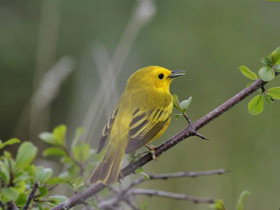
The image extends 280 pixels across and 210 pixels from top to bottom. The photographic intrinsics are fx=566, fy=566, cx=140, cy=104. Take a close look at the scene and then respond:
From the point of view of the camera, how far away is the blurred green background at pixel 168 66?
15.0 feet

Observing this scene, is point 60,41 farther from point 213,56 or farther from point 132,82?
point 132,82

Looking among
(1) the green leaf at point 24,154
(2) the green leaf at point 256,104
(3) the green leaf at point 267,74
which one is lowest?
(1) the green leaf at point 24,154

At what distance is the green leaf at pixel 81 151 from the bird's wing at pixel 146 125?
7.0 inches

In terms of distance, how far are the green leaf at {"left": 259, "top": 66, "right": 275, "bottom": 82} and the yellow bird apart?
22.4 inches

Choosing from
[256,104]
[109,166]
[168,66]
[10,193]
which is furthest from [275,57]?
[168,66]

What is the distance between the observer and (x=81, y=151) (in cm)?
231

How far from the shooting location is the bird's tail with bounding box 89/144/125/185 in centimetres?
203

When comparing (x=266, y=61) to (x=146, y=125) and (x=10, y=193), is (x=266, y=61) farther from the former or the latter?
(x=10, y=193)

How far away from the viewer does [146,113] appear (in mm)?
2596

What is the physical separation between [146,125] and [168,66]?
4.07 meters

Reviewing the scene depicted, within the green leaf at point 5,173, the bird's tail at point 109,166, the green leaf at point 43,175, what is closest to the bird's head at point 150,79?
the bird's tail at point 109,166

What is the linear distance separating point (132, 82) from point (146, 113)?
0.43 meters

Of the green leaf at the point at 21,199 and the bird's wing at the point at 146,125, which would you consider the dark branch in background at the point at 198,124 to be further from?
the bird's wing at the point at 146,125

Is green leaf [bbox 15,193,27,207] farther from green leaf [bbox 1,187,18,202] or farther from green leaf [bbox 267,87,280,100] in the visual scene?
green leaf [bbox 267,87,280,100]
